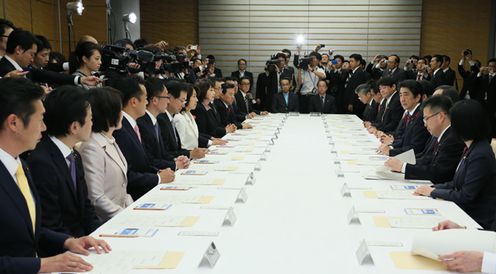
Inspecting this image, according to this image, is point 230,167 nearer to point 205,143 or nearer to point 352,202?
point 352,202

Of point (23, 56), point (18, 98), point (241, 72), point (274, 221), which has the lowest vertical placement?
point (274, 221)

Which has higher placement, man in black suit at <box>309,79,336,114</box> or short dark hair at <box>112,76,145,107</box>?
short dark hair at <box>112,76,145,107</box>

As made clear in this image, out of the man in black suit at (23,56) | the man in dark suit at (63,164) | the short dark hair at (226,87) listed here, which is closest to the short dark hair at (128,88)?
the man in black suit at (23,56)

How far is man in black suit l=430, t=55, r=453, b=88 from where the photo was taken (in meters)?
9.02

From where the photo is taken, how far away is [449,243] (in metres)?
1.78

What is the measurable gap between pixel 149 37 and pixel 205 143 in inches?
286

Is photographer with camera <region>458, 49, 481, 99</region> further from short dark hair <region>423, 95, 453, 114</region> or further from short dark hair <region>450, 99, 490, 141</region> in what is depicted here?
short dark hair <region>450, 99, 490, 141</region>

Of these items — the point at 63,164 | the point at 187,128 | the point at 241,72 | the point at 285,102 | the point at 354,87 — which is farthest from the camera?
the point at 241,72

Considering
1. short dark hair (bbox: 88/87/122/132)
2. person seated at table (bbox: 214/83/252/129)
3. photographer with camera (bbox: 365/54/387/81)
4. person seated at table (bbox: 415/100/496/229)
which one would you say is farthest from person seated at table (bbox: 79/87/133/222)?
photographer with camera (bbox: 365/54/387/81)

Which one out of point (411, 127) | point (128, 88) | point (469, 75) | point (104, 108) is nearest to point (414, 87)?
point (411, 127)

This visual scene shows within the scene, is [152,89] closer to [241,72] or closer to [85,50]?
[85,50]

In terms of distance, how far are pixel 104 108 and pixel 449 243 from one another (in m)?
1.77

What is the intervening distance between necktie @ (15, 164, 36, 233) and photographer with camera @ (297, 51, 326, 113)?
25.7 feet

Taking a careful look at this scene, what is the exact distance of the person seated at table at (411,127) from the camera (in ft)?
14.6
